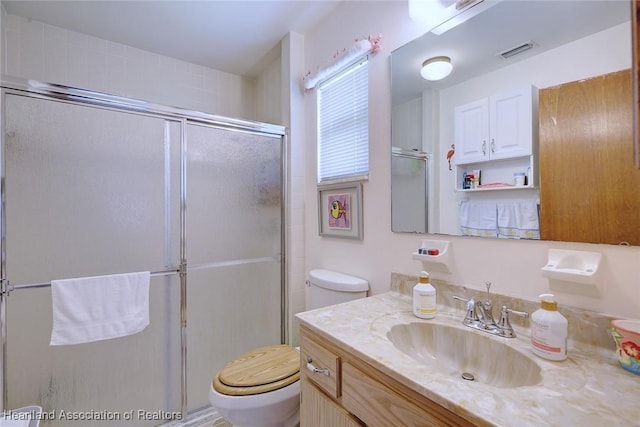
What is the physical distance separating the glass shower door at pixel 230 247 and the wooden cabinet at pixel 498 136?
127cm

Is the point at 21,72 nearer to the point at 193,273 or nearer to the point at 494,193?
the point at 193,273

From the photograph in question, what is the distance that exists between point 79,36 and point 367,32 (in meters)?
1.97

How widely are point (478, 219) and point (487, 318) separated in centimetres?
34

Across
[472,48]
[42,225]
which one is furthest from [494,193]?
[42,225]

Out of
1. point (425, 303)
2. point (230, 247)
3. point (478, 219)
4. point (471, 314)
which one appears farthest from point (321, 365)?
point (230, 247)

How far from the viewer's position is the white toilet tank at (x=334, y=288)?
1.42 metres

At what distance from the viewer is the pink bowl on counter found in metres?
0.64

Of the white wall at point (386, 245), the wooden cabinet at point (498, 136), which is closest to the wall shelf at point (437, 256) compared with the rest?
the white wall at point (386, 245)

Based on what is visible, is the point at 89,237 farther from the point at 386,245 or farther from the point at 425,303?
the point at 425,303

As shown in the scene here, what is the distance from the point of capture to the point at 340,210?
163 centimetres

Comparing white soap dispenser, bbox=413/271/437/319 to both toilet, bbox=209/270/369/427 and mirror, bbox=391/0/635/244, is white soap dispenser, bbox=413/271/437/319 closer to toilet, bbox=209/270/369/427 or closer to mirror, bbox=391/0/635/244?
mirror, bbox=391/0/635/244

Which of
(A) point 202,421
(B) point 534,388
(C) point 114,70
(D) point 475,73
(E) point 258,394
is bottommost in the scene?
(A) point 202,421

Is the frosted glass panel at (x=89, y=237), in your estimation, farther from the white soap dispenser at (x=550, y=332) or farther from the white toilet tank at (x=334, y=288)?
the white soap dispenser at (x=550, y=332)

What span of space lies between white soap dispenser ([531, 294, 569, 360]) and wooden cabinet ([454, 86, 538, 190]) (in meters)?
0.38
